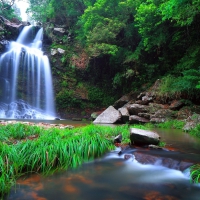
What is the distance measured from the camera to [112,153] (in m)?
4.51

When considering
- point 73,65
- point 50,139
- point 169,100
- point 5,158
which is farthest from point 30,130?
point 73,65

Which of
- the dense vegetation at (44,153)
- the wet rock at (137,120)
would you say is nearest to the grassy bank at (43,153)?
the dense vegetation at (44,153)

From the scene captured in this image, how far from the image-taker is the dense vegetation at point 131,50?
11.9 metres

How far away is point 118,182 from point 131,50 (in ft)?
45.9

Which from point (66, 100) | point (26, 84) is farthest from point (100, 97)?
point (26, 84)

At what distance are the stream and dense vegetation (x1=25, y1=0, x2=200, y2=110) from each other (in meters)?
6.81

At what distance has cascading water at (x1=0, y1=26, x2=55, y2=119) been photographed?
1498cm

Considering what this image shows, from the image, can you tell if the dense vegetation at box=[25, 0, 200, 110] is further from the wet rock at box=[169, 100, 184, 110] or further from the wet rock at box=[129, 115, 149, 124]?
the wet rock at box=[129, 115, 149, 124]

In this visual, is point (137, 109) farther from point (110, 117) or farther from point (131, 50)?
point (131, 50)

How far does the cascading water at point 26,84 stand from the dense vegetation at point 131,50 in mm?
1138

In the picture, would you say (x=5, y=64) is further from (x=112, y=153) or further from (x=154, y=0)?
(x=112, y=153)

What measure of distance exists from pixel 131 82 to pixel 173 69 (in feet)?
10.1

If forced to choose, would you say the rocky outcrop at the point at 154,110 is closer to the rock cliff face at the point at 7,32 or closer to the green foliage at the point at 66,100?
the green foliage at the point at 66,100

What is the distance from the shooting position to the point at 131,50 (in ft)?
52.3
